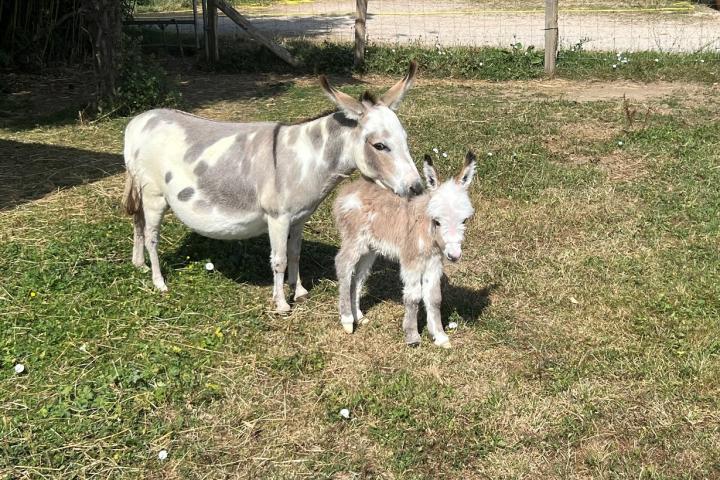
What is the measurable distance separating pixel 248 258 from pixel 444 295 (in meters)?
1.90

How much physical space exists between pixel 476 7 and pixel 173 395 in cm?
2295

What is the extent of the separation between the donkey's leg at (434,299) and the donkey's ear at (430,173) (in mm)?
555

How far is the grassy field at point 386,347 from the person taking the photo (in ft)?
13.6

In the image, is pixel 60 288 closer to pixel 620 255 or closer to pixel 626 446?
pixel 626 446

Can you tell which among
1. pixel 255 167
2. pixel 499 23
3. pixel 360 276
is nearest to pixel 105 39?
A: pixel 255 167

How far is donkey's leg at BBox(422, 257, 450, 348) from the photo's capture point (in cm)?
499

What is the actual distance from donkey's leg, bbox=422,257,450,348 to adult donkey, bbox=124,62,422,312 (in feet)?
2.40

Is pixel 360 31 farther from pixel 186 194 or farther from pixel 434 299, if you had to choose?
pixel 434 299

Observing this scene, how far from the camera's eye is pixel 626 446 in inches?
165

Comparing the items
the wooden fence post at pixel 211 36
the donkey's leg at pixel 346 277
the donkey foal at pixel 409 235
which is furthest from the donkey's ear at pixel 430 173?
the wooden fence post at pixel 211 36

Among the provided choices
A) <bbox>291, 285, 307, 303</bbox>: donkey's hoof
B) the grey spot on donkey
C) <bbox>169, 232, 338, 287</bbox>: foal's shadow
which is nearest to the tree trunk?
<bbox>169, 232, 338, 287</bbox>: foal's shadow

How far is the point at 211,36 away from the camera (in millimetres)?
14758

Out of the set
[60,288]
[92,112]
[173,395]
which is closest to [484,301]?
[173,395]

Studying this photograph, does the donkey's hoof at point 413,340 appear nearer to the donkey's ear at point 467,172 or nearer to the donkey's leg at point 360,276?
the donkey's leg at point 360,276
